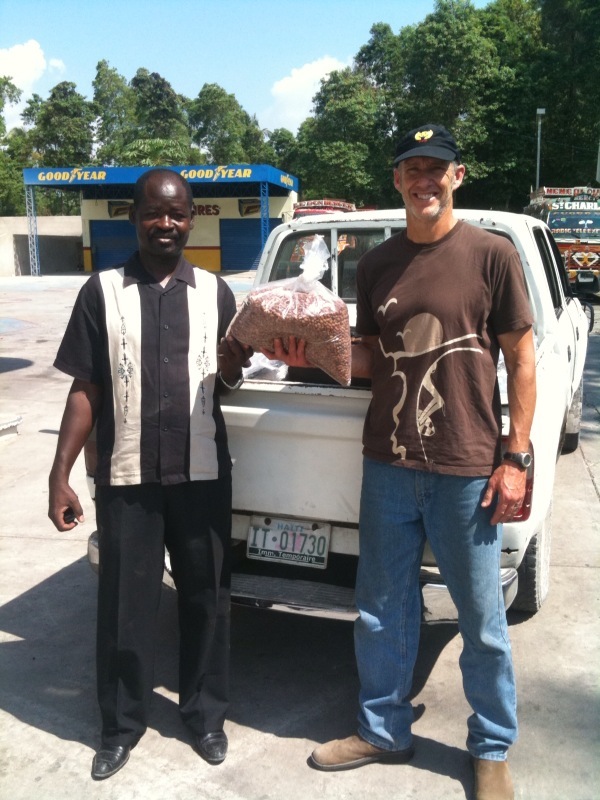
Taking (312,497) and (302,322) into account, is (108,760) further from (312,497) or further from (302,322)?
(302,322)

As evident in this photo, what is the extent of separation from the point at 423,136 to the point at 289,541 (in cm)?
161

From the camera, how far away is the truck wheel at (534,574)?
3.51m

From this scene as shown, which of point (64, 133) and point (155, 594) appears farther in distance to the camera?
point (64, 133)

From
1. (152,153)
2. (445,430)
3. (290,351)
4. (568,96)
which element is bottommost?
(445,430)

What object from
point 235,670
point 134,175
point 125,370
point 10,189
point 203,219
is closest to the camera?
point 125,370

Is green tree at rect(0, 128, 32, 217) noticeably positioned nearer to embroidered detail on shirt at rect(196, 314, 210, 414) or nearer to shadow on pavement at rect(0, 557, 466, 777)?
shadow on pavement at rect(0, 557, 466, 777)

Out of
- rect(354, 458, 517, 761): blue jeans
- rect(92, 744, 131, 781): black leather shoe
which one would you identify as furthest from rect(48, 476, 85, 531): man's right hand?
rect(354, 458, 517, 761): blue jeans

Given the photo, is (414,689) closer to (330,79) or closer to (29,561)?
(29,561)

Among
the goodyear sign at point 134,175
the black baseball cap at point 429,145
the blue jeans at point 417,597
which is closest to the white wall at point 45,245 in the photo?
the goodyear sign at point 134,175

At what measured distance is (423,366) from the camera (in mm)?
2533

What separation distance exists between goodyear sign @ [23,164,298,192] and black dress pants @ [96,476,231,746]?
2872cm

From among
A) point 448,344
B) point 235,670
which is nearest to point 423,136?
point 448,344

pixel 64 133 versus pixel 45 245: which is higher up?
pixel 64 133

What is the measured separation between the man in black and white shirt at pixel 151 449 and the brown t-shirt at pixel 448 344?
56 centimetres
